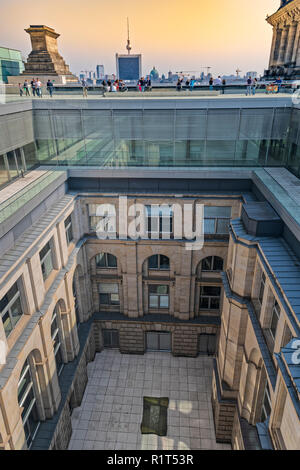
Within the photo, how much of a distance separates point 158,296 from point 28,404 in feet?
47.6

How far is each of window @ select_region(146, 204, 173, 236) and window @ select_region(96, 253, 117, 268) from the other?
4.50m

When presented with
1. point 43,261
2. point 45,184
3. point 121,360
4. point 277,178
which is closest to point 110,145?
point 45,184

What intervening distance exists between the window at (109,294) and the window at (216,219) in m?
10.3

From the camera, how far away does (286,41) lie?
64.9m

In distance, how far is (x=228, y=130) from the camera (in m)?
25.9

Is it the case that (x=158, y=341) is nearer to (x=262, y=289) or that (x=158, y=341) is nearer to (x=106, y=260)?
(x=106, y=260)

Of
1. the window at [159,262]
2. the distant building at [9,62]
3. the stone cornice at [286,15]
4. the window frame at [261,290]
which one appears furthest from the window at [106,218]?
the stone cornice at [286,15]

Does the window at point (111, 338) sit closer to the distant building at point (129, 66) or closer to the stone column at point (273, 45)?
the distant building at point (129, 66)

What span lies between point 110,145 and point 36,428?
20866 millimetres

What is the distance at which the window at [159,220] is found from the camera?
27.1 m

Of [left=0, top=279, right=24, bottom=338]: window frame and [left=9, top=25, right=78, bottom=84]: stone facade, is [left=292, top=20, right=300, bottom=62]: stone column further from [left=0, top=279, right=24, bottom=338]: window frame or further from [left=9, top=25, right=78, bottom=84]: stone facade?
[left=0, top=279, right=24, bottom=338]: window frame

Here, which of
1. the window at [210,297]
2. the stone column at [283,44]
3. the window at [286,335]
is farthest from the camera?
the stone column at [283,44]
